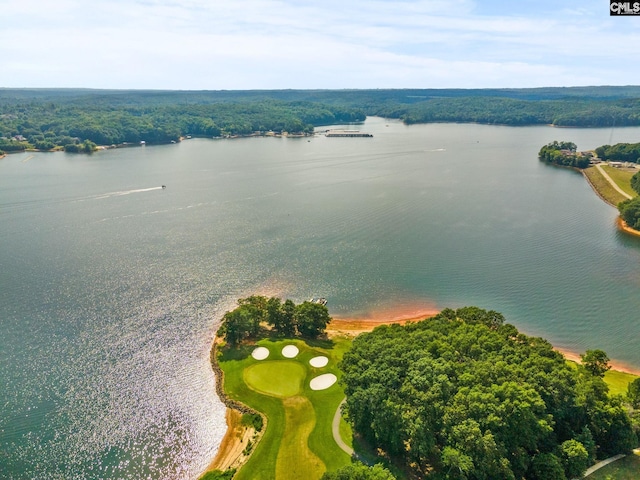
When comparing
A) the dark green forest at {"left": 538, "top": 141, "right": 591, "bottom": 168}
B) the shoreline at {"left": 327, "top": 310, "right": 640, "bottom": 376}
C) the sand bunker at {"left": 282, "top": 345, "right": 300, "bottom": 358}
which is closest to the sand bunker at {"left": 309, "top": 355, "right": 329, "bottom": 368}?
the sand bunker at {"left": 282, "top": 345, "right": 300, "bottom": 358}

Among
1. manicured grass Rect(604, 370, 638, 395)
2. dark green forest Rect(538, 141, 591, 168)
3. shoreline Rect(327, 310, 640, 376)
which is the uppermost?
dark green forest Rect(538, 141, 591, 168)

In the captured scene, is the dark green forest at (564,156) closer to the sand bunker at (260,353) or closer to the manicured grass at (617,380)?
the manicured grass at (617,380)

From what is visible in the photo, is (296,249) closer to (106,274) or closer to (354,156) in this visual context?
(106,274)

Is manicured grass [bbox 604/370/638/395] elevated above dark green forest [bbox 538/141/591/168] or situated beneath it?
situated beneath

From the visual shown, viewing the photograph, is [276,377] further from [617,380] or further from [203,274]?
[617,380]

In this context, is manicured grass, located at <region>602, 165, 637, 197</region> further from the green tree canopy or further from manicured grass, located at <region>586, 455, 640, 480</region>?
the green tree canopy

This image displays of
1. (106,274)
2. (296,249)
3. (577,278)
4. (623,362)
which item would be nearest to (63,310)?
(106,274)
